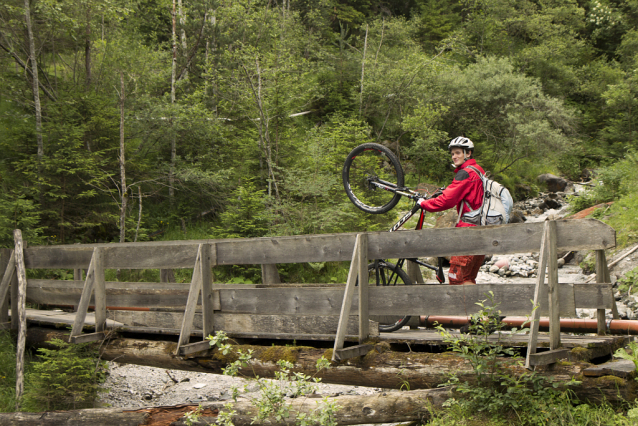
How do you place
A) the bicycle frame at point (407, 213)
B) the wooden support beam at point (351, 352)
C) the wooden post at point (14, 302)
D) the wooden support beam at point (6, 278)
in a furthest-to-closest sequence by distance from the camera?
the wooden post at point (14, 302) → the wooden support beam at point (6, 278) → the bicycle frame at point (407, 213) → the wooden support beam at point (351, 352)

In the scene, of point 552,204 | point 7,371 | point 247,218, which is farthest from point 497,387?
point 552,204

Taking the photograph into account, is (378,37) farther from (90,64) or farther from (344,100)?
(90,64)

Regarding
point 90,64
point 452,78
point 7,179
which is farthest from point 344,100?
point 7,179

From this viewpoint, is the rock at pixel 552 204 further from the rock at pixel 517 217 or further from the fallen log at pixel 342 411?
the fallen log at pixel 342 411

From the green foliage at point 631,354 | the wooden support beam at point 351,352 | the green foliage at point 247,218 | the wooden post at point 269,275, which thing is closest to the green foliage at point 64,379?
the wooden post at point 269,275

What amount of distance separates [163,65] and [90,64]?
2960mm

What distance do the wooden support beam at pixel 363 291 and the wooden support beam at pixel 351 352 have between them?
0.10 m

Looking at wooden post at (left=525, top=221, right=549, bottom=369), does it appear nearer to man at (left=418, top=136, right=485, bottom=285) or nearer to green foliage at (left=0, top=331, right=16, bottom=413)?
man at (left=418, top=136, right=485, bottom=285)

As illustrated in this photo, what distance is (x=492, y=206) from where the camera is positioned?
5246 millimetres

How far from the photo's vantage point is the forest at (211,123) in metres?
13.0

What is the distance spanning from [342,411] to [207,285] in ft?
6.89

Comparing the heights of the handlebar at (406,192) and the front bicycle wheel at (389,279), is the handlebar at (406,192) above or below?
above

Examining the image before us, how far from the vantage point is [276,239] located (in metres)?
5.33

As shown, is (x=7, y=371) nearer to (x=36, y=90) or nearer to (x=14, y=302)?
(x=14, y=302)
